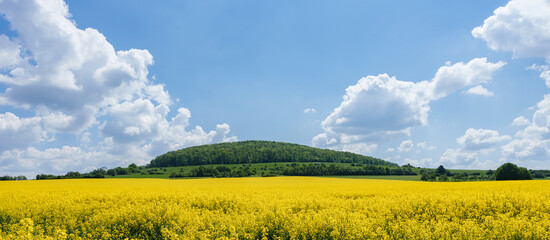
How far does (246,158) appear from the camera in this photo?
522ft

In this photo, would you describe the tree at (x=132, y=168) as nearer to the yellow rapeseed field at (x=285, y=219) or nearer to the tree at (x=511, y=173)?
the yellow rapeseed field at (x=285, y=219)

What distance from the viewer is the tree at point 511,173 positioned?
222 ft

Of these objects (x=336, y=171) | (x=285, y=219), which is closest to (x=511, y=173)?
(x=336, y=171)

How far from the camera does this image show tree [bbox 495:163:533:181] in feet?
222

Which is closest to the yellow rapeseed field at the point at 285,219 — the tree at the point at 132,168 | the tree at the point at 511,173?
the tree at the point at 511,173

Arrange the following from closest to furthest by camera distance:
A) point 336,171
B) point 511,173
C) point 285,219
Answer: point 285,219 → point 511,173 → point 336,171

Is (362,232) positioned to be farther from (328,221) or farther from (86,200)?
(86,200)

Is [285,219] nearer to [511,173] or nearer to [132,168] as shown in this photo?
[511,173]

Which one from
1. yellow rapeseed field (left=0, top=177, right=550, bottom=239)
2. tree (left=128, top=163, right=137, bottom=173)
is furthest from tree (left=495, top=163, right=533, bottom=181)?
tree (left=128, top=163, right=137, bottom=173)

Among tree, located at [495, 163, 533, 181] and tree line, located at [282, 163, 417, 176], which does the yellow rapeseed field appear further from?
tree line, located at [282, 163, 417, 176]

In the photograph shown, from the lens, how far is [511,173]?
68375mm

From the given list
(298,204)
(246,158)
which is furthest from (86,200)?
(246,158)

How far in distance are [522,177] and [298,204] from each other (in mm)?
78632

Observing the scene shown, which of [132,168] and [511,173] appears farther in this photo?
[132,168]
